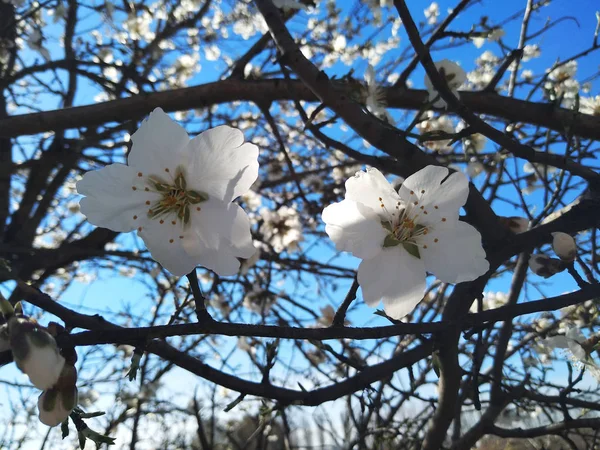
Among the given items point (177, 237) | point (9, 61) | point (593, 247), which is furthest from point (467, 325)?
point (9, 61)

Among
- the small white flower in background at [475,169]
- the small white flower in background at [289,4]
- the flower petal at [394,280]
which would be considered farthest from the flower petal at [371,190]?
the small white flower in background at [475,169]

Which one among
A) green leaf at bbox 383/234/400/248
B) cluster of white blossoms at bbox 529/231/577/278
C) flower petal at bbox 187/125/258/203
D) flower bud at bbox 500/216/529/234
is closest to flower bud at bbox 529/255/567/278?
cluster of white blossoms at bbox 529/231/577/278

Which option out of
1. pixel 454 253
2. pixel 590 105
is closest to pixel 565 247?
pixel 454 253

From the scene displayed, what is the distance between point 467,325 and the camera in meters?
0.82

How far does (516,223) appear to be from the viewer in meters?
1.23

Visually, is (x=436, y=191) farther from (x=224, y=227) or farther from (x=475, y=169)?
(x=475, y=169)

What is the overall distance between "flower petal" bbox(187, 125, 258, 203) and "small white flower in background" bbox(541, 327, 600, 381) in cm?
122

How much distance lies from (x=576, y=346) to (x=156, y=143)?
1.40 metres

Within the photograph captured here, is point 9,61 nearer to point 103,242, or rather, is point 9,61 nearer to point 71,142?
point 71,142

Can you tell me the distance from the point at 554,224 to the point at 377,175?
42cm

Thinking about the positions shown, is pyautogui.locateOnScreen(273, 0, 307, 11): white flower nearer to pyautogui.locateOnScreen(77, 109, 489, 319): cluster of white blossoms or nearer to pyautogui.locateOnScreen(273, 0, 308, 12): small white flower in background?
pyautogui.locateOnScreen(273, 0, 308, 12): small white flower in background

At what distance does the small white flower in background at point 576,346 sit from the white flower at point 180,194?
46.6 inches

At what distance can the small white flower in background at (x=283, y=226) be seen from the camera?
3.41 meters

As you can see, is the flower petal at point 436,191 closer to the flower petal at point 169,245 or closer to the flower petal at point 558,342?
the flower petal at point 169,245
